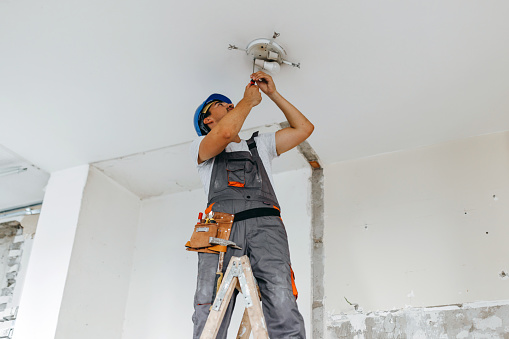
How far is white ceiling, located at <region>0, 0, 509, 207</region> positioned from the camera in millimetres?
2467

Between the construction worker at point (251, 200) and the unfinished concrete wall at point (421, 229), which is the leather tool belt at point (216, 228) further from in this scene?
the unfinished concrete wall at point (421, 229)

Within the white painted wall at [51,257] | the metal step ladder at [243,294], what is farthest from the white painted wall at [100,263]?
the metal step ladder at [243,294]

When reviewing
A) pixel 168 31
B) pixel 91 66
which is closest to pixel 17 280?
pixel 91 66

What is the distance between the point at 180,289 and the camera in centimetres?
366

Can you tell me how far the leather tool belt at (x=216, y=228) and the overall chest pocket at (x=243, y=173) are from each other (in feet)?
0.45

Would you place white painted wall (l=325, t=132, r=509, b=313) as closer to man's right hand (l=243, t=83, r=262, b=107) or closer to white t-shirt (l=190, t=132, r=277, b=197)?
white t-shirt (l=190, t=132, r=277, b=197)

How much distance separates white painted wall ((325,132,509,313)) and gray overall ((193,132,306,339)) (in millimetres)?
1138

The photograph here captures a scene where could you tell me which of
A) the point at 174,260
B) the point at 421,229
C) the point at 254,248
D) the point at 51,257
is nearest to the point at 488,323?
the point at 421,229

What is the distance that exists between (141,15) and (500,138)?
2.19 m

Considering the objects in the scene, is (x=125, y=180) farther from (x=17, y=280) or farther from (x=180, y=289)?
(x=17, y=280)

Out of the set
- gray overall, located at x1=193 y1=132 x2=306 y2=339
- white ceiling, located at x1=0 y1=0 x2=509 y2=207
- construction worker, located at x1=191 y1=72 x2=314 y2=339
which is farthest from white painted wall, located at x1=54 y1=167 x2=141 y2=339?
gray overall, located at x1=193 y1=132 x2=306 y2=339

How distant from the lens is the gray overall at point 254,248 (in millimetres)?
2023

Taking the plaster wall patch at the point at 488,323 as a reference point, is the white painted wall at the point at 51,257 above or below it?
above

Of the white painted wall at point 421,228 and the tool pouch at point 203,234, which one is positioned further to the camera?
the white painted wall at point 421,228
